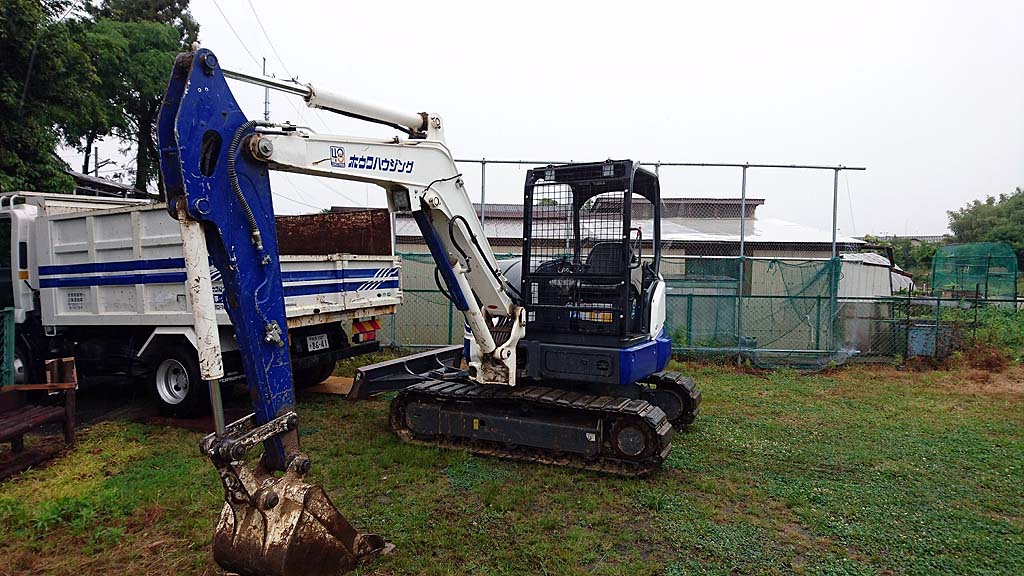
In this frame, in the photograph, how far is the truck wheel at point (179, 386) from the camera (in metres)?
6.86

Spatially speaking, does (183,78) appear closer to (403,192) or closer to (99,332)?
(403,192)

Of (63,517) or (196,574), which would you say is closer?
(196,574)

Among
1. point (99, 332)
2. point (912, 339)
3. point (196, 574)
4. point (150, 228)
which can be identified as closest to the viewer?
point (196, 574)

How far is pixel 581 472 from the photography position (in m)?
5.39

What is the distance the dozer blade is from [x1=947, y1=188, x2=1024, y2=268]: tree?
1654 inches

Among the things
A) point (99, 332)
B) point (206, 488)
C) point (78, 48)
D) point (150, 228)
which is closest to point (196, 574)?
point (206, 488)

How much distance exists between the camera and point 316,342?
A: 7.34 metres

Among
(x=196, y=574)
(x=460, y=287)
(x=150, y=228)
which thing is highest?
(x=150, y=228)

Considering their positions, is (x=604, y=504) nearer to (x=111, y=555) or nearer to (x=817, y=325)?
(x=111, y=555)

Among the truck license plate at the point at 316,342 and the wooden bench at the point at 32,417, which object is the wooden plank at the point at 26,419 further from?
the truck license plate at the point at 316,342

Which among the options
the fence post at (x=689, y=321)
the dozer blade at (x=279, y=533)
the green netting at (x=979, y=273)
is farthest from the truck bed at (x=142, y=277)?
the green netting at (x=979, y=273)

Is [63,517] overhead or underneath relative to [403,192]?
underneath

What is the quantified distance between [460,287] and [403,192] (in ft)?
3.42

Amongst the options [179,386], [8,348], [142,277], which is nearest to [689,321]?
[179,386]
